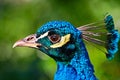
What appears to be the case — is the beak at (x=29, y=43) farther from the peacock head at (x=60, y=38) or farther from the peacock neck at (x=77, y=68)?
the peacock neck at (x=77, y=68)

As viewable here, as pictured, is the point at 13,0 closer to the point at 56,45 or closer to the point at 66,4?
the point at 66,4

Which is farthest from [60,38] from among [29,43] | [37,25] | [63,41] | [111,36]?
[37,25]

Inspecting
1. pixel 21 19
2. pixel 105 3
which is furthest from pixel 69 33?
pixel 21 19

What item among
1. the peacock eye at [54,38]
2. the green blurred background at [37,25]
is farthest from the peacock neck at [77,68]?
the green blurred background at [37,25]

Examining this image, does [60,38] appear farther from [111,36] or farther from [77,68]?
[111,36]

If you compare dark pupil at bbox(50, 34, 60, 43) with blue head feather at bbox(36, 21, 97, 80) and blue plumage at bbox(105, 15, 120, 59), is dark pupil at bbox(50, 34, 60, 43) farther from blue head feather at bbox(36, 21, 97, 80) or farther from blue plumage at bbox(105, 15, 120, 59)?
blue plumage at bbox(105, 15, 120, 59)

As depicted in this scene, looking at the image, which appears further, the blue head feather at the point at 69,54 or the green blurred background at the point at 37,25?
the green blurred background at the point at 37,25
